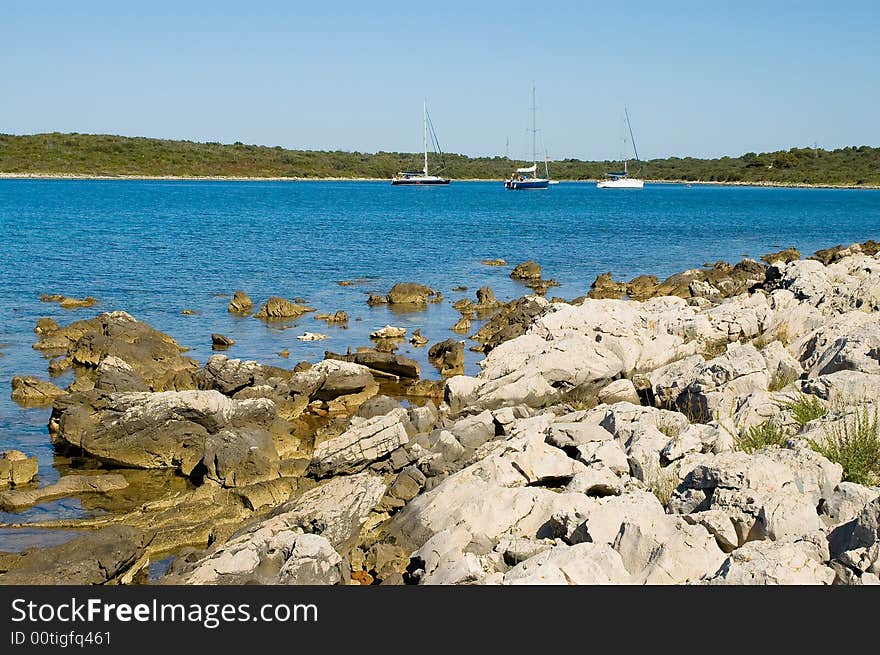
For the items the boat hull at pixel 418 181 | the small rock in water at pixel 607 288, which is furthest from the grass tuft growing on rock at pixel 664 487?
the boat hull at pixel 418 181

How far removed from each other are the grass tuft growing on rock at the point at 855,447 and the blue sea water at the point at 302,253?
966cm

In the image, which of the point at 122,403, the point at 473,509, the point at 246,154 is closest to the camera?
the point at 473,509

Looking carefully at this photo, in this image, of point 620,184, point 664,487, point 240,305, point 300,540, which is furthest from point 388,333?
point 620,184

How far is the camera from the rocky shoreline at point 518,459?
899 centimetres

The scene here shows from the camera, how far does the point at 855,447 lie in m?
10.2

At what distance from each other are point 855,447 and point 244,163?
169600 mm

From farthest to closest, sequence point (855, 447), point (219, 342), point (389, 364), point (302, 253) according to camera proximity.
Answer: point (302, 253), point (219, 342), point (389, 364), point (855, 447)

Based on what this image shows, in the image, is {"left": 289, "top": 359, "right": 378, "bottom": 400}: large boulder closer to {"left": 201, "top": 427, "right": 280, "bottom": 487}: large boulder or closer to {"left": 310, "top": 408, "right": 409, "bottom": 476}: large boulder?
{"left": 201, "top": 427, "right": 280, "bottom": 487}: large boulder

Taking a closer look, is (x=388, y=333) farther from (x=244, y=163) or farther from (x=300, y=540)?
(x=244, y=163)

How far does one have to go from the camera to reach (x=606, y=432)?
40.4 ft

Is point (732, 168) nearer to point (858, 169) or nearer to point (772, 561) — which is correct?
point (858, 169)
